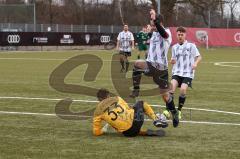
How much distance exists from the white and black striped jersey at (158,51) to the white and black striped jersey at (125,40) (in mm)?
14643

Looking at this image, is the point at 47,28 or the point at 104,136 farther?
the point at 47,28

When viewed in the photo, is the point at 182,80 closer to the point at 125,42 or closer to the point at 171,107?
the point at 171,107

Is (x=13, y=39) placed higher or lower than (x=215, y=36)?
lower

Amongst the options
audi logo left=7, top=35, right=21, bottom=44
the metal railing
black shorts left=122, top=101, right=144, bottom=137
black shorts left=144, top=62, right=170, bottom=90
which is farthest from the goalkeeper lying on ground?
the metal railing

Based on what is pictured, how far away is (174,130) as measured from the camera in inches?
401

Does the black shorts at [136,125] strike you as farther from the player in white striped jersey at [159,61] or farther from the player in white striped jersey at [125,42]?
the player in white striped jersey at [125,42]

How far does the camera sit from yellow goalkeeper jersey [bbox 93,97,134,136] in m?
9.33

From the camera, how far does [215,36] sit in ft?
196

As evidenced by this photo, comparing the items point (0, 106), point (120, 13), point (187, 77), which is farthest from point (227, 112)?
point (120, 13)

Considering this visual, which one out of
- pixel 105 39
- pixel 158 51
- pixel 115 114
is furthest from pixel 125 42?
pixel 105 39

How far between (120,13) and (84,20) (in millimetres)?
5045

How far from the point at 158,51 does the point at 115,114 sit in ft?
10.2

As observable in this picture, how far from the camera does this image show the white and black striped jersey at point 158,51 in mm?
12000

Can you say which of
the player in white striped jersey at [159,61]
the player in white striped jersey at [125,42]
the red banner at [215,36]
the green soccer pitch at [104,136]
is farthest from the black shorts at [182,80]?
the red banner at [215,36]
